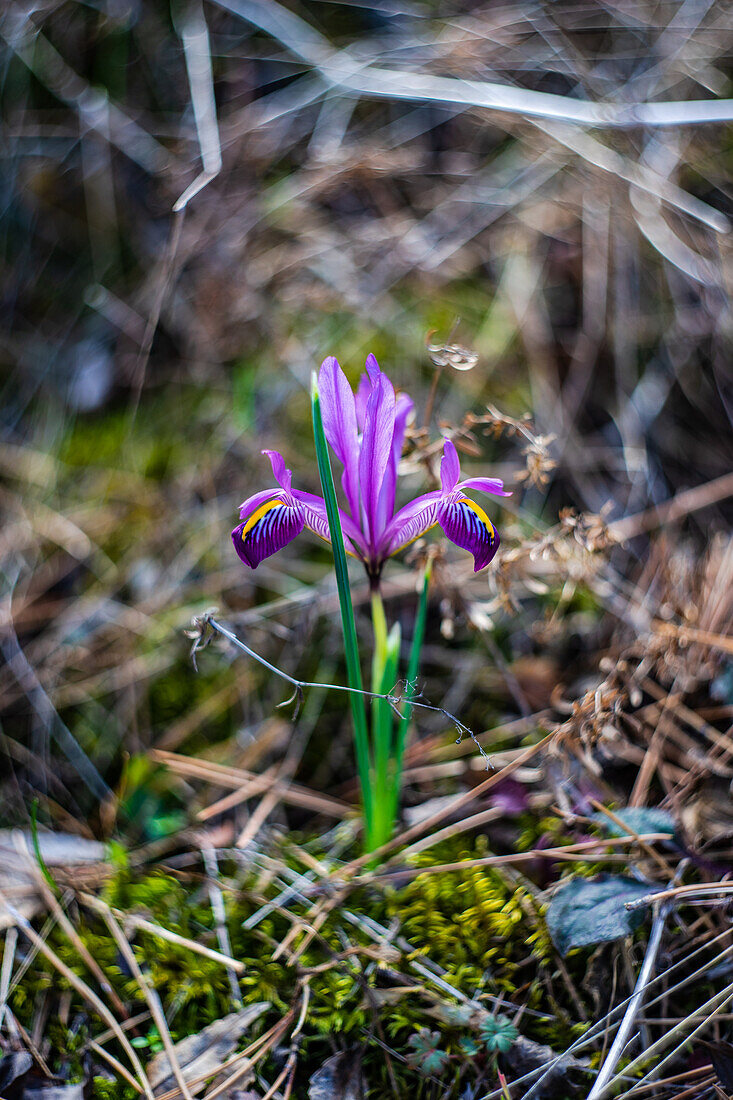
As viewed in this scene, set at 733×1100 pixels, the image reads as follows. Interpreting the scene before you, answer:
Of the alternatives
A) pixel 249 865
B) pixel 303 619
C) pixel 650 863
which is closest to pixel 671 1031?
pixel 650 863

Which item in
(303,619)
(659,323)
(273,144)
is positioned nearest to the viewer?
(303,619)

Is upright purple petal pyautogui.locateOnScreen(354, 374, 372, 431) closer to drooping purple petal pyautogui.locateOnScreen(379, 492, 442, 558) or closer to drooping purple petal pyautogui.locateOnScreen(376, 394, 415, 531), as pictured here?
drooping purple petal pyautogui.locateOnScreen(376, 394, 415, 531)

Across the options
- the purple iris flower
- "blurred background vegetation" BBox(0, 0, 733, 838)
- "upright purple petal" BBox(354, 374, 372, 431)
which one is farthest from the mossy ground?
"upright purple petal" BBox(354, 374, 372, 431)

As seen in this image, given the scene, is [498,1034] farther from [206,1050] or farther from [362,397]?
[362,397]

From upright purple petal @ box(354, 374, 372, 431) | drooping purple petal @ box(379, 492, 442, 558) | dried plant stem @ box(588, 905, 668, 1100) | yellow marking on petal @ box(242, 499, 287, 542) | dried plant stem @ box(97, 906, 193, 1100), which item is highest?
upright purple petal @ box(354, 374, 372, 431)

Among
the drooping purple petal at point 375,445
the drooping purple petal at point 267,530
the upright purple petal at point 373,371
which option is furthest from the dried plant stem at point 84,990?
the upright purple petal at point 373,371

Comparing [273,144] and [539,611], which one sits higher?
[273,144]

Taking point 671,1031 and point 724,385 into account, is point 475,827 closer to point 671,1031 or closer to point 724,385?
point 671,1031

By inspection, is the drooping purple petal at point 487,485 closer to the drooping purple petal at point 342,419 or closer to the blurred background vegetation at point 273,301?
the drooping purple petal at point 342,419
